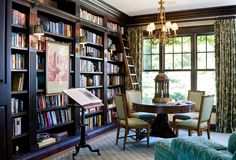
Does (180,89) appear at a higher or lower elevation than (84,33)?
lower

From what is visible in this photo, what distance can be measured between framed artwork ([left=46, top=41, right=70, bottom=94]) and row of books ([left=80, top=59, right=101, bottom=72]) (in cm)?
57

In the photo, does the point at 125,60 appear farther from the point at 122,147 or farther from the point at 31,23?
the point at 31,23

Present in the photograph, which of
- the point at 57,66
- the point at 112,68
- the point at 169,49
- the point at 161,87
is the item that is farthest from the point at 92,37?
the point at 169,49

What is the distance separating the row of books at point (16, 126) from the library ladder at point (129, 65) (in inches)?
131

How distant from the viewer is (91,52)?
5.52 metres

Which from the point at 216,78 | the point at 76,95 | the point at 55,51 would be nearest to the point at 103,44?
the point at 55,51

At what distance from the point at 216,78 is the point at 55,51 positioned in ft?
12.4

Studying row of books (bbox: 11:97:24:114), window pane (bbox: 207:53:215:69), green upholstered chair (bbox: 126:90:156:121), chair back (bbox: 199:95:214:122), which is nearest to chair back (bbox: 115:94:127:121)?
green upholstered chair (bbox: 126:90:156:121)

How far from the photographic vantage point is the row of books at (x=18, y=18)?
139 inches

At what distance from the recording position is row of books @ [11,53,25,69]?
11.7ft

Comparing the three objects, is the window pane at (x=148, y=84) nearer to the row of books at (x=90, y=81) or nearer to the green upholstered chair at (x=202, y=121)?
the row of books at (x=90, y=81)

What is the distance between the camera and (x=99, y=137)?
5402mm

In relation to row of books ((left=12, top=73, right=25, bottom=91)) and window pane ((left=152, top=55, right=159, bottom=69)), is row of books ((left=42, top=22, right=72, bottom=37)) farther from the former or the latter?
window pane ((left=152, top=55, right=159, bottom=69))

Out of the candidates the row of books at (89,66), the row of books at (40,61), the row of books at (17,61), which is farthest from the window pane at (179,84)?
the row of books at (17,61)
